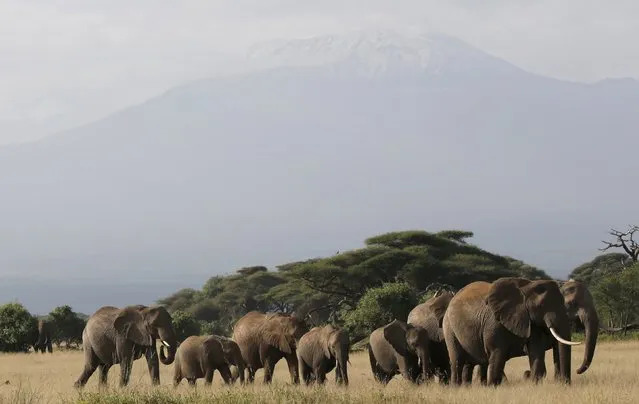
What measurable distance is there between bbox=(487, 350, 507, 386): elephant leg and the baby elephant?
22.4 feet

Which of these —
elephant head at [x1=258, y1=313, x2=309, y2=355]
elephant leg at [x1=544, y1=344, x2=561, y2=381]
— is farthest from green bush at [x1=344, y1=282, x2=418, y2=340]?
elephant leg at [x1=544, y1=344, x2=561, y2=381]

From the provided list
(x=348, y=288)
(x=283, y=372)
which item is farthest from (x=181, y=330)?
(x=283, y=372)

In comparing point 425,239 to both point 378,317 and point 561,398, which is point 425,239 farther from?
point 561,398

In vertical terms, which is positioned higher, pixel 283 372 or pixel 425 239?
pixel 425 239

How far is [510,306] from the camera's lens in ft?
64.1

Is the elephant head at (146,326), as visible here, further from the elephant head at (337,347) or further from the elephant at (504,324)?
the elephant at (504,324)

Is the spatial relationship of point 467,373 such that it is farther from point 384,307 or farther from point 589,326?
point 384,307

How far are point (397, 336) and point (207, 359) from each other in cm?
529

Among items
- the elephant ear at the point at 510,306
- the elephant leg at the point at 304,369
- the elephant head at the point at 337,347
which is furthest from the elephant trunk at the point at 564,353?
the elephant leg at the point at 304,369

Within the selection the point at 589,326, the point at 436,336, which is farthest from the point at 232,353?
the point at 589,326

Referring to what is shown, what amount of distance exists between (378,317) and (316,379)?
19484 millimetres

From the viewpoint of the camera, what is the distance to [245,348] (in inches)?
1033

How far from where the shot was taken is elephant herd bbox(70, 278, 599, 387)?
1952 cm

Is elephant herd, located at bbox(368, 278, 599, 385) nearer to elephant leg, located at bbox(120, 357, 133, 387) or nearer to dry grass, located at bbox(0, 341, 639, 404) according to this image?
dry grass, located at bbox(0, 341, 639, 404)
